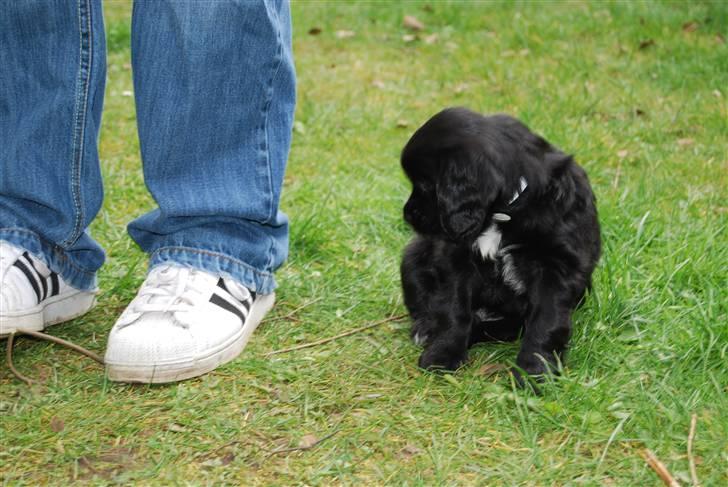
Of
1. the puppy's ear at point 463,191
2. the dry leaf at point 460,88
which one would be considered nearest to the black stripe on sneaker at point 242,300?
the puppy's ear at point 463,191

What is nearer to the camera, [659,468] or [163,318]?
[659,468]

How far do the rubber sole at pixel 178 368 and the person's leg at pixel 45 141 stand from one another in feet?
1.10

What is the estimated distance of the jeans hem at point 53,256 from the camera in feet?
8.09

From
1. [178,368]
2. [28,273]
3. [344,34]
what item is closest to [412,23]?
A: [344,34]

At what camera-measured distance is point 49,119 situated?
2299 mm

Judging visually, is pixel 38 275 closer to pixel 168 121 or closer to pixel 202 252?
pixel 202 252

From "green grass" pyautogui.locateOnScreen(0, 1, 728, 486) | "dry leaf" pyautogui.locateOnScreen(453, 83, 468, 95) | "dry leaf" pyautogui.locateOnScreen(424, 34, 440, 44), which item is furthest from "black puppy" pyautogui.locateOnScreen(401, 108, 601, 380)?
"dry leaf" pyautogui.locateOnScreen(424, 34, 440, 44)

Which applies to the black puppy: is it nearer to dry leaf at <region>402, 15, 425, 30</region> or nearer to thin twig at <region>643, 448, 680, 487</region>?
thin twig at <region>643, 448, 680, 487</region>

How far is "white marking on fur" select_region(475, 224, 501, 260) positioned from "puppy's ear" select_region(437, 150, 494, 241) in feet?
0.38

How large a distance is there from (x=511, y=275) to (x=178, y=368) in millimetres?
896

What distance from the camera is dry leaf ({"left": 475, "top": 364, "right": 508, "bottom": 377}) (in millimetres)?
2354

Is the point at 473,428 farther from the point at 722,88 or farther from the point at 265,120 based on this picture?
the point at 722,88

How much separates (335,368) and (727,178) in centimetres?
205

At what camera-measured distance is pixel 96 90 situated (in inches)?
92.0
